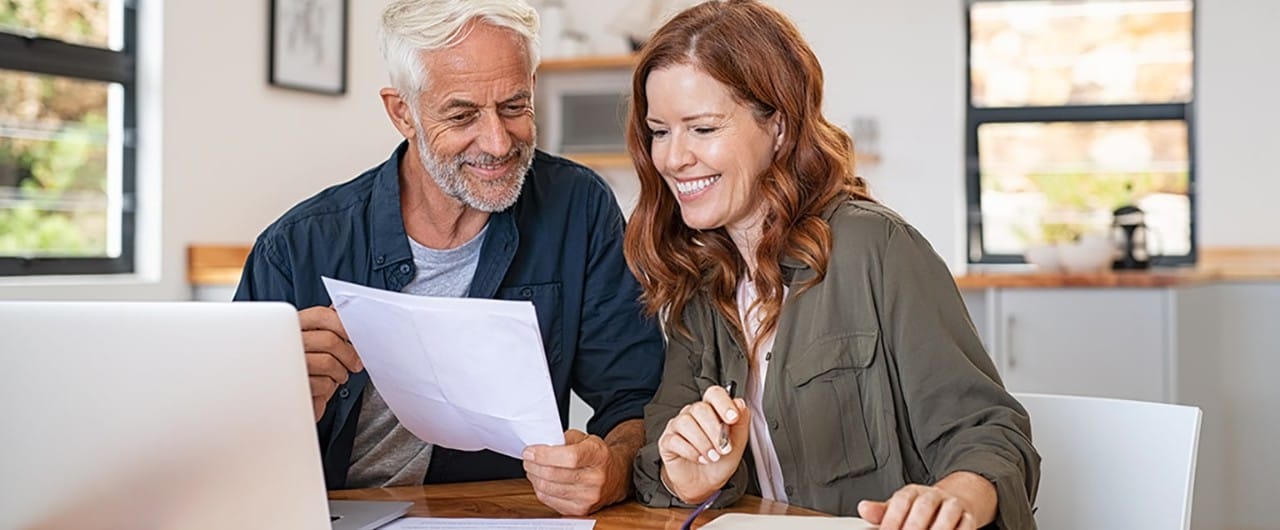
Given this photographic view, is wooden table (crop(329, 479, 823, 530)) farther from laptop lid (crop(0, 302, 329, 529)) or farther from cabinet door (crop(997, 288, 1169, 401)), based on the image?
cabinet door (crop(997, 288, 1169, 401))

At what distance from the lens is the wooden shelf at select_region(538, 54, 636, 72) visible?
19.1 ft

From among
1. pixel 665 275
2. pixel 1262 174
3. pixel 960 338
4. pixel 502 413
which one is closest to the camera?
pixel 502 413

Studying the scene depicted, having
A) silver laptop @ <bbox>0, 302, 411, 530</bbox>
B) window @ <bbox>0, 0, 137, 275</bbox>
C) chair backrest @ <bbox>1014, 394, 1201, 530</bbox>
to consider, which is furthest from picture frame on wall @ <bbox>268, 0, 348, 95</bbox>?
silver laptop @ <bbox>0, 302, 411, 530</bbox>

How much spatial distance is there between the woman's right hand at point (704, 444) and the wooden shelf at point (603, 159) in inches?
164

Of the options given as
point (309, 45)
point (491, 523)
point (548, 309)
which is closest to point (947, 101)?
point (309, 45)

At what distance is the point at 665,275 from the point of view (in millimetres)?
1846

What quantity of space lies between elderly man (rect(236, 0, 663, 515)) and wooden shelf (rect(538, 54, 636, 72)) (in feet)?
12.3

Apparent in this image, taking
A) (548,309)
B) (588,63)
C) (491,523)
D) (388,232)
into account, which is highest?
(588,63)

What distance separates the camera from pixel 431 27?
1895 mm

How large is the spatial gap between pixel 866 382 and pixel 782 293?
0.52ft

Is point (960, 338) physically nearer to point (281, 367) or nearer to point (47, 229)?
point (281, 367)

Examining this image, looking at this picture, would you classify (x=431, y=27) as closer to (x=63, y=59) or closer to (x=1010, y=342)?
(x=63, y=59)

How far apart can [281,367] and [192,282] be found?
124 inches

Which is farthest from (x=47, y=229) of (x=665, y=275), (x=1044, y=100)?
(x=1044, y=100)
